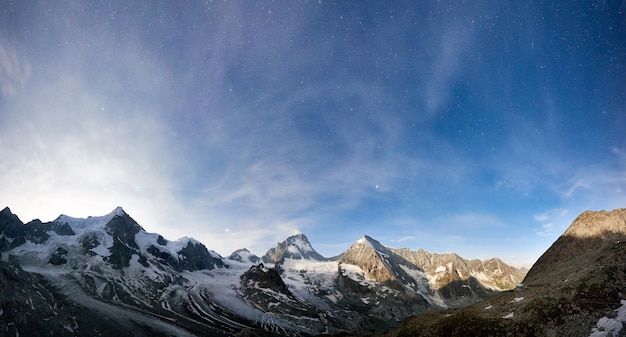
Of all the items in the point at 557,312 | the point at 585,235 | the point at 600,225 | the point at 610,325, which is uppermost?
the point at 600,225

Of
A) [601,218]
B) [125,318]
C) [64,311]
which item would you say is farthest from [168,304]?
[601,218]

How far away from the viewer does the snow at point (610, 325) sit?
A: 29219 mm

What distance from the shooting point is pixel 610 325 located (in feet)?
99.3

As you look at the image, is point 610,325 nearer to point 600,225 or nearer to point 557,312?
point 557,312

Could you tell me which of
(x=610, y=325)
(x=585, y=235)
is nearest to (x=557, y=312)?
(x=610, y=325)

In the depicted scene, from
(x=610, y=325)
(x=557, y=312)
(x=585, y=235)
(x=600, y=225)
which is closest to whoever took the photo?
(x=610, y=325)

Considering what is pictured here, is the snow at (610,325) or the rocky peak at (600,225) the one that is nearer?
the snow at (610,325)

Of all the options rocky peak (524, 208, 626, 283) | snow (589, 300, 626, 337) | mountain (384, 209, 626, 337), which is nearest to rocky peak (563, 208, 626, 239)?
rocky peak (524, 208, 626, 283)

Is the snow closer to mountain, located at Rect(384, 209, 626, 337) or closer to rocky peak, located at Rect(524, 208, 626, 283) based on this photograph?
mountain, located at Rect(384, 209, 626, 337)

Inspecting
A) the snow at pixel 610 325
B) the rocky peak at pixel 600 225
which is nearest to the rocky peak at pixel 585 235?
the rocky peak at pixel 600 225

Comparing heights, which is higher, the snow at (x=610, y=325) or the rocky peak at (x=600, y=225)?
the rocky peak at (x=600, y=225)

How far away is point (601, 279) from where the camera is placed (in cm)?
3744

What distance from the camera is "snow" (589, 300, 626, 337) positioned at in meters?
29.2

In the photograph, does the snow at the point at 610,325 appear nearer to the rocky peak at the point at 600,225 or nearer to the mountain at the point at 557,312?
the mountain at the point at 557,312
